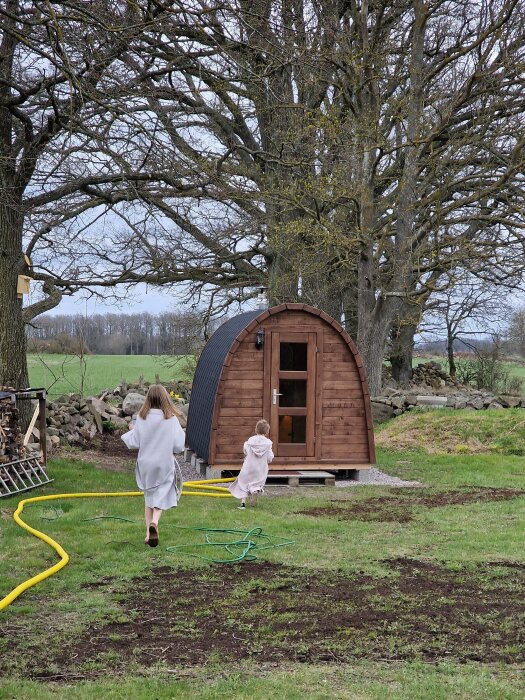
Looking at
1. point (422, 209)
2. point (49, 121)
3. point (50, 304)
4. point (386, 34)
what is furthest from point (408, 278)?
point (49, 121)

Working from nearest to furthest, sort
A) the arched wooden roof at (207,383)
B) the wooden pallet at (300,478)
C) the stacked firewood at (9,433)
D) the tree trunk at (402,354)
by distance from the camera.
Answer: the stacked firewood at (9,433) → the wooden pallet at (300,478) → the arched wooden roof at (207,383) → the tree trunk at (402,354)

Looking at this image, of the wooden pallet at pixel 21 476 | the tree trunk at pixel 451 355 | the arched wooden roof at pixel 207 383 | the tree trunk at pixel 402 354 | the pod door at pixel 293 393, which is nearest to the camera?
the wooden pallet at pixel 21 476

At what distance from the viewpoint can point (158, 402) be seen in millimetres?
9094

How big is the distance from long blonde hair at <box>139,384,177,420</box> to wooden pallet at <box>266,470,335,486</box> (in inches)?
217

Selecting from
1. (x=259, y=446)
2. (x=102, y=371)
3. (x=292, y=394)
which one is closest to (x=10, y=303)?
(x=292, y=394)

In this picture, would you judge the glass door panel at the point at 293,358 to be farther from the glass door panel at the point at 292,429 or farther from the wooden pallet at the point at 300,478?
the wooden pallet at the point at 300,478

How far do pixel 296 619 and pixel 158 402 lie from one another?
10.8 ft

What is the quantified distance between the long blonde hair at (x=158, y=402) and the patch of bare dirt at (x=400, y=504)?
10.1ft

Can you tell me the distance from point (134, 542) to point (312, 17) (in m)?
14.3

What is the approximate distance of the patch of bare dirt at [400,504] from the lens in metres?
11.2

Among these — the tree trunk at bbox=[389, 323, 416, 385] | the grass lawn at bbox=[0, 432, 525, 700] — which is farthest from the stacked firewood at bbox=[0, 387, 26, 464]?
the tree trunk at bbox=[389, 323, 416, 385]

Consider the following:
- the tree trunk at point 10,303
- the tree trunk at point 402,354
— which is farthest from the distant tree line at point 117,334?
the tree trunk at point 402,354

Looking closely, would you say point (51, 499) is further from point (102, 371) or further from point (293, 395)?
point (102, 371)

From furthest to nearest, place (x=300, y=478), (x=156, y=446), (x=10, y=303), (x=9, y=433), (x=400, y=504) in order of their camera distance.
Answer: (x=10, y=303)
(x=300, y=478)
(x=9, y=433)
(x=400, y=504)
(x=156, y=446)
